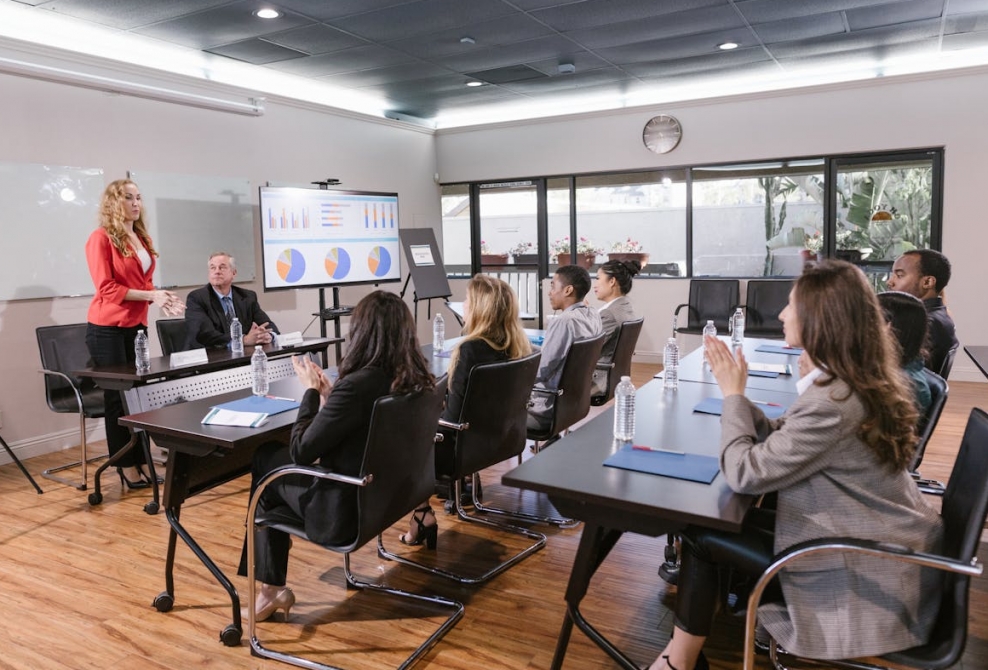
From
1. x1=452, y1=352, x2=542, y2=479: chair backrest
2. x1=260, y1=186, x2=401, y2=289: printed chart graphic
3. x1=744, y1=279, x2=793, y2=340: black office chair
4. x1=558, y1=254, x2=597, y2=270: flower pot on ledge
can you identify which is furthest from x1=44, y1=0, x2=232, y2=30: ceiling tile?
x1=744, y1=279, x2=793, y2=340: black office chair

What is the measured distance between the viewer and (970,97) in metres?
6.14

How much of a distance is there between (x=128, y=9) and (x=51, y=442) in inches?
113

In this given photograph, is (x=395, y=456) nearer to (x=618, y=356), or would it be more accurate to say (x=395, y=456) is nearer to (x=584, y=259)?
(x=618, y=356)

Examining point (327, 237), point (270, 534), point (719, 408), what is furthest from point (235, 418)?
point (327, 237)

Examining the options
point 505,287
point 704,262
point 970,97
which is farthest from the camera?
point 704,262

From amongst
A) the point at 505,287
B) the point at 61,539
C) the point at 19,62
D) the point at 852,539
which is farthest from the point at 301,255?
the point at 852,539

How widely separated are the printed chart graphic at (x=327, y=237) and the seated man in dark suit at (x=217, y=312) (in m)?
1.53

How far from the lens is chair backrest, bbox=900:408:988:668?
1493 mm

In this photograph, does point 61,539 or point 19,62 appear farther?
point 19,62

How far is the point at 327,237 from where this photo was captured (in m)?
6.57

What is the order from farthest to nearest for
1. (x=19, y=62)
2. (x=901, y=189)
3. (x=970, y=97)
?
1. (x=901, y=189)
2. (x=970, y=97)
3. (x=19, y=62)

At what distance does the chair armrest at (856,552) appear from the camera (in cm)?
143

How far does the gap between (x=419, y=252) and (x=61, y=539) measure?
4692 millimetres

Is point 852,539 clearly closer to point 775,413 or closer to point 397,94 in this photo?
point 775,413
